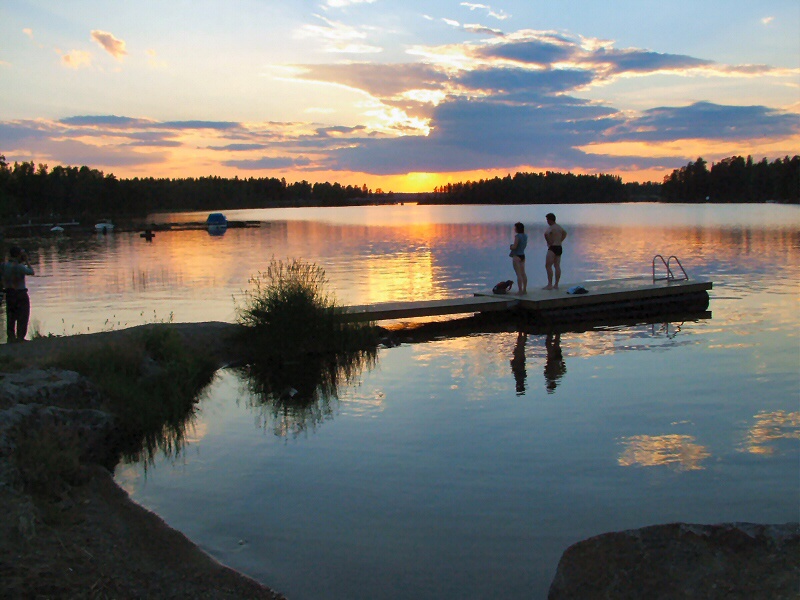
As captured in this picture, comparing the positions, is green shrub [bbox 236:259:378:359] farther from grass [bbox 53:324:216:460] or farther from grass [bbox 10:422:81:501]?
grass [bbox 10:422:81:501]

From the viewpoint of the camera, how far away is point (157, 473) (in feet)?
30.1

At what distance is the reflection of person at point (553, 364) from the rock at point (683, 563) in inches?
297

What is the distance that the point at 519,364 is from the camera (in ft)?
49.3

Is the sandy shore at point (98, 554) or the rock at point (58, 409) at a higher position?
the rock at point (58, 409)

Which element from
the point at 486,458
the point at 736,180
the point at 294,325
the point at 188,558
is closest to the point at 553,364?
the point at 294,325

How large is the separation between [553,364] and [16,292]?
10.8 m

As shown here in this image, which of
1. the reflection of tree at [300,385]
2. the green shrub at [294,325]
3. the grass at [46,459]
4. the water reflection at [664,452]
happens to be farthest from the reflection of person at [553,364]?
the grass at [46,459]

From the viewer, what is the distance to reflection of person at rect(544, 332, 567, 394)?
13.5 meters

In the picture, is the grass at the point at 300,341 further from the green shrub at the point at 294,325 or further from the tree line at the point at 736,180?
the tree line at the point at 736,180

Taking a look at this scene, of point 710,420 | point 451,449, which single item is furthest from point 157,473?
point 710,420

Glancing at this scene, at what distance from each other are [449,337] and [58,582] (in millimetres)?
13334

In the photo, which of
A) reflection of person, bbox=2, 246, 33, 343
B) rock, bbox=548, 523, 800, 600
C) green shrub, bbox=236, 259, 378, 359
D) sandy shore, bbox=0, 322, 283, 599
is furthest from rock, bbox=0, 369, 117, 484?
rock, bbox=548, 523, 800, 600

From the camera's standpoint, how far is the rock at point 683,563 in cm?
483

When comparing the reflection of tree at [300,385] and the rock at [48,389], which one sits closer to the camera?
the rock at [48,389]
